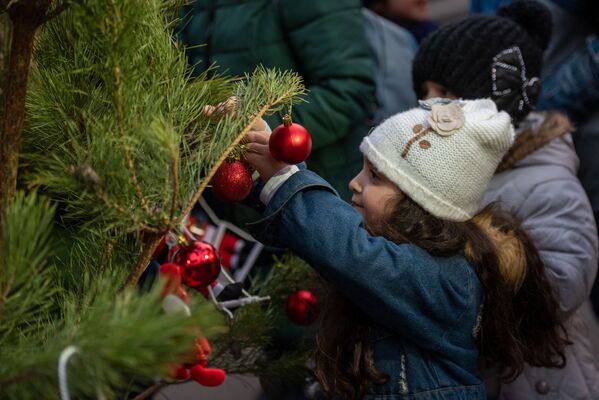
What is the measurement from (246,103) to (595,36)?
148 centimetres

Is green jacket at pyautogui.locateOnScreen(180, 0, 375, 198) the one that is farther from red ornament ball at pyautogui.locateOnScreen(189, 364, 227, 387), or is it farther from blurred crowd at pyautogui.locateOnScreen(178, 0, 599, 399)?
red ornament ball at pyautogui.locateOnScreen(189, 364, 227, 387)

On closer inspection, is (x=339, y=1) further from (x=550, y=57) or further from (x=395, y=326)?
(x=395, y=326)

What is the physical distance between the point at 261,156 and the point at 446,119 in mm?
424

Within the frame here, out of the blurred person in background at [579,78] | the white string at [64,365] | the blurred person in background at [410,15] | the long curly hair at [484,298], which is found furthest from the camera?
the blurred person in background at [410,15]

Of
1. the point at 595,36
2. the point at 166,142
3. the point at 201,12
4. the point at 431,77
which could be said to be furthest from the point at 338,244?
the point at 595,36

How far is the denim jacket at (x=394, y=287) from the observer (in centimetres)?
116

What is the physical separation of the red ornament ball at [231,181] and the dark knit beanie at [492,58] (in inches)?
36.9

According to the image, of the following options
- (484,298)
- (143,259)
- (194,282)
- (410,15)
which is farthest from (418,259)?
(410,15)

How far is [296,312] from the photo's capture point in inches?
55.1

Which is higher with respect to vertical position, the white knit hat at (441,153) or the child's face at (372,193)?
the white knit hat at (441,153)

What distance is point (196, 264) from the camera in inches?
40.3

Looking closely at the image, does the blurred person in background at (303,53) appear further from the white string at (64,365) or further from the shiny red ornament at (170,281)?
the white string at (64,365)

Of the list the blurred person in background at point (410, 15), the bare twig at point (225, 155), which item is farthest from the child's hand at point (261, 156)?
the blurred person in background at point (410, 15)

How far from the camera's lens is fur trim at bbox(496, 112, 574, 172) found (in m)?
1.85
